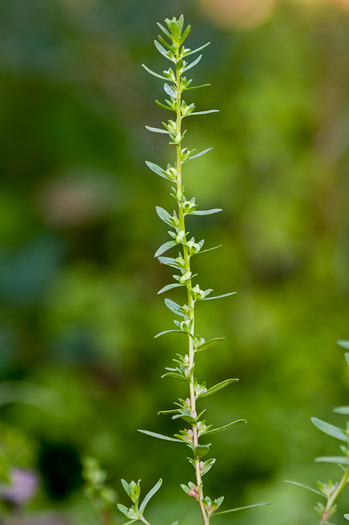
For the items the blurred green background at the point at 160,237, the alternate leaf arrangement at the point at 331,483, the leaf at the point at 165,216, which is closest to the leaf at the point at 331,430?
the alternate leaf arrangement at the point at 331,483

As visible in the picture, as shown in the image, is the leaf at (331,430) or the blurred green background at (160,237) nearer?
the leaf at (331,430)

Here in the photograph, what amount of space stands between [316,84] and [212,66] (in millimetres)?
→ 360

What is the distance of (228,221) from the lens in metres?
2.04

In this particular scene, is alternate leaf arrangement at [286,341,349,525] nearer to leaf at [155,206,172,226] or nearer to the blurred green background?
leaf at [155,206,172,226]

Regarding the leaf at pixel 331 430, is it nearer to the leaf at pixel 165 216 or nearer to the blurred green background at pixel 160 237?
the leaf at pixel 165 216

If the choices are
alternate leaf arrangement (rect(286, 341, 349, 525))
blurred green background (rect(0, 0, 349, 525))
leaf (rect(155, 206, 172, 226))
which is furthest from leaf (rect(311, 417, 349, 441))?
blurred green background (rect(0, 0, 349, 525))

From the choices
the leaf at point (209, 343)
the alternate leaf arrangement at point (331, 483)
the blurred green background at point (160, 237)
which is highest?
the leaf at point (209, 343)

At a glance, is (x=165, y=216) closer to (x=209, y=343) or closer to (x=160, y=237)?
(x=209, y=343)

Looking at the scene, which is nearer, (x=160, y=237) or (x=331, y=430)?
(x=331, y=430)

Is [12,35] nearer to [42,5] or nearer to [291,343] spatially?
[42,5]

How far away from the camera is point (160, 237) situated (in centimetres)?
203

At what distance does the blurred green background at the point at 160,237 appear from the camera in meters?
1.67

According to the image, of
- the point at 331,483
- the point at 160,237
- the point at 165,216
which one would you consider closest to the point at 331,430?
the point at 331,483

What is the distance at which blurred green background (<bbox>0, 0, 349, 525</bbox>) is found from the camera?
1.67 meters
